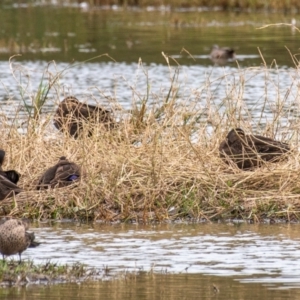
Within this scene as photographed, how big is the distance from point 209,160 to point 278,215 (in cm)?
129

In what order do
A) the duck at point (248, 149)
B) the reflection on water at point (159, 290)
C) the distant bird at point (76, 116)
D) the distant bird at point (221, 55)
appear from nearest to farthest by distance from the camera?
the reflection on water at point (159, 290)
the duck at point (248, 149)
the distant bird at point (76, 116)
the distant bird at point (221, 55)

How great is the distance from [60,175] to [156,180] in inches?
36.2

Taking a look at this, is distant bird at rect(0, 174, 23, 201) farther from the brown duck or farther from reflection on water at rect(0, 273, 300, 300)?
reflection on water at rect(0, 273, 300, 300)

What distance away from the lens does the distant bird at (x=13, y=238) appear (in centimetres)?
764

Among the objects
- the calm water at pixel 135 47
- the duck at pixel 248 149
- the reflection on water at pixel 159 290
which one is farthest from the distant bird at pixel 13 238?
the calm water at pixel 135 47

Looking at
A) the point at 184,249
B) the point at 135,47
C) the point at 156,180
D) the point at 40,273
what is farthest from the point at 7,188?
the point at 135,47

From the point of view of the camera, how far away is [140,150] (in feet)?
36.5

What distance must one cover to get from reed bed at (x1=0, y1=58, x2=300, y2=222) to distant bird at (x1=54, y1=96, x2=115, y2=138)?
0.29 m

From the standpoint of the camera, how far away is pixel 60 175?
10.5 meters

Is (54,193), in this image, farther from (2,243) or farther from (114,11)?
(114,11)

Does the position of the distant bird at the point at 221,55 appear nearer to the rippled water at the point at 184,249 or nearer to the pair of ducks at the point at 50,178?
the pair of ducks at the point at 50,178

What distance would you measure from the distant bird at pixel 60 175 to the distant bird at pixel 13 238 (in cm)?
258

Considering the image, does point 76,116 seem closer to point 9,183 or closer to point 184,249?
point 9,183

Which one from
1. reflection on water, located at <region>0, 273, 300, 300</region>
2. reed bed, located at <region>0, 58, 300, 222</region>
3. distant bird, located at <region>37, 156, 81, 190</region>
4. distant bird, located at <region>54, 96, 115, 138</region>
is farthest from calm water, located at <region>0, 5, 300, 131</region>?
reflection on water, located at <region>0, 273, 300, 300</region>
